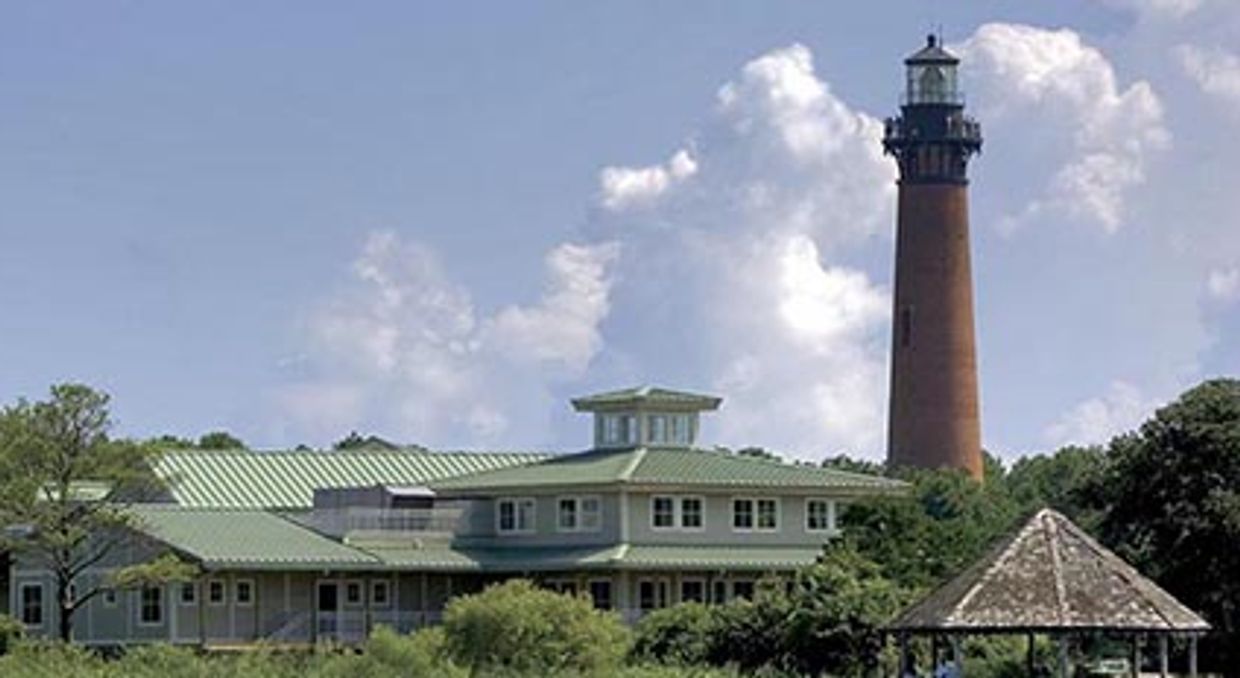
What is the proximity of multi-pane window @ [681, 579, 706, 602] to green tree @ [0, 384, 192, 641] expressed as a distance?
578 inches

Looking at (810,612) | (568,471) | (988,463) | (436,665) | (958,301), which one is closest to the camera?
(436,665)

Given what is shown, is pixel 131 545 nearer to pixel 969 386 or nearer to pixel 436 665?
pixel 436 665

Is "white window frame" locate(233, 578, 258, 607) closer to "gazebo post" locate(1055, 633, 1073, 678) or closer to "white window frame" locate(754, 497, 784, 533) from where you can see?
"white window frame" locate(754, 497, 784, 533)

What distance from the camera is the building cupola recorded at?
84938 mm

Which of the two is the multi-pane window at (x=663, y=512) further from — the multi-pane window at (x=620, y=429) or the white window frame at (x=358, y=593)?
the white window frame at (x=358, y=593)

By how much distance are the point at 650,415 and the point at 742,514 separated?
424cm

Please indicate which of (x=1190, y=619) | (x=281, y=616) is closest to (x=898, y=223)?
(x=281, y=616)

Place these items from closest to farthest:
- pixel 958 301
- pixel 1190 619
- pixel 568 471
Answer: pixel 1190 619, pixel 568 471, pixel 958 301

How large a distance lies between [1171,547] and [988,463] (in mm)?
73066

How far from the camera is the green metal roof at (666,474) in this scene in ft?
269

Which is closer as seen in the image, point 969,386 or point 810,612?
point 810,612

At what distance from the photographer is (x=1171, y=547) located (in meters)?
63.6

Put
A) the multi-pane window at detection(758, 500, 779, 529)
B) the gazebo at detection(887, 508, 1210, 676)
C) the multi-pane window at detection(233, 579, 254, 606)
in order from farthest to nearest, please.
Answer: the multi-pane window at detection(758, 500, 779, 529), the multi-pane window at detection(233, 579, 254, 606), the gazebo at detection(887, 508, 1210, 676)

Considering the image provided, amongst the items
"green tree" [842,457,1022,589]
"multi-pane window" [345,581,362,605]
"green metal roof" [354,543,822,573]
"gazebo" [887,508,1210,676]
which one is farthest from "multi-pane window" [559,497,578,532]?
"gazebo" [887,508,1210,676]
